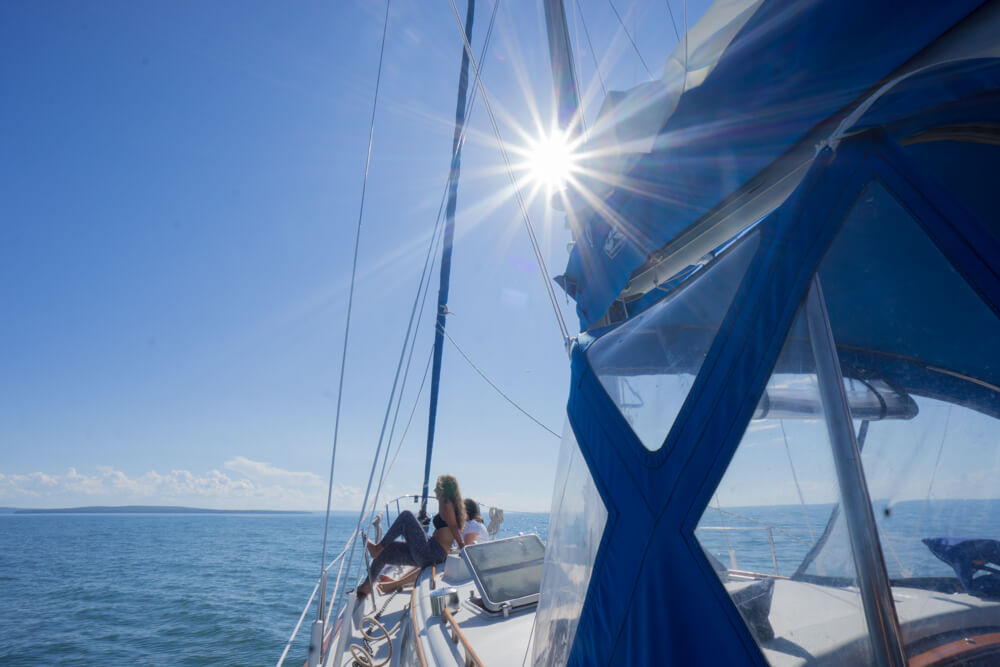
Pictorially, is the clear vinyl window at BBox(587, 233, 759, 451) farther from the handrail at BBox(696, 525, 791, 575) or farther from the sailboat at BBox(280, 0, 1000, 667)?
the handrail at BBox(696, 525, 791, 575)

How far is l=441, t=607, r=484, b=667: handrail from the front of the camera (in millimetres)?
2487

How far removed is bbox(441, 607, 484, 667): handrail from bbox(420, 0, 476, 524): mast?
15.7 feet

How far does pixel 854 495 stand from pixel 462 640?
2.49m

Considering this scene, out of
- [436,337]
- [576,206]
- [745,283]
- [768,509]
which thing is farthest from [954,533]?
[436,337]

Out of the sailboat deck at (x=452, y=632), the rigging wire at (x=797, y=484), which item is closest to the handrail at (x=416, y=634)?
the sailboat deck at (x=452, y=632)

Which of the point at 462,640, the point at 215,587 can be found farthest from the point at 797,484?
the point at 215,587

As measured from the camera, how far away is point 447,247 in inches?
291

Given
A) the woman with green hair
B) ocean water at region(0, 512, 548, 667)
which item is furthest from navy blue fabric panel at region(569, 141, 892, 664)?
ocean water at region(0, 512, 548, 667)

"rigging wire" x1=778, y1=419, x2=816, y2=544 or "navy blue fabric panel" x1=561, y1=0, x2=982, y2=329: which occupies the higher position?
"navy blue fabric panel" x1=561, y1=0, x2=982, y2=329

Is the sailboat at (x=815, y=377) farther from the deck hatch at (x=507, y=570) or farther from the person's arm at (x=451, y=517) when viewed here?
the person's arm at (x=451, y=517)

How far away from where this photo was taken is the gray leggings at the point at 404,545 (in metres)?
4.65

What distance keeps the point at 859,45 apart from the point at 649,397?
50.2 inches

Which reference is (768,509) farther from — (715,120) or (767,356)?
(715,120)

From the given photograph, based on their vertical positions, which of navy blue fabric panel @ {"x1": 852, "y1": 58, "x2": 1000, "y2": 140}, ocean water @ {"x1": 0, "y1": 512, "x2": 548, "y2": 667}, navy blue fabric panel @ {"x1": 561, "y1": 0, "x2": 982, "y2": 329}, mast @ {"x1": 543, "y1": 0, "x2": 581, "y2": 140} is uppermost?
mast @ {"x1": 543, "y1": 0, "x2": 581, "y2": 140}
